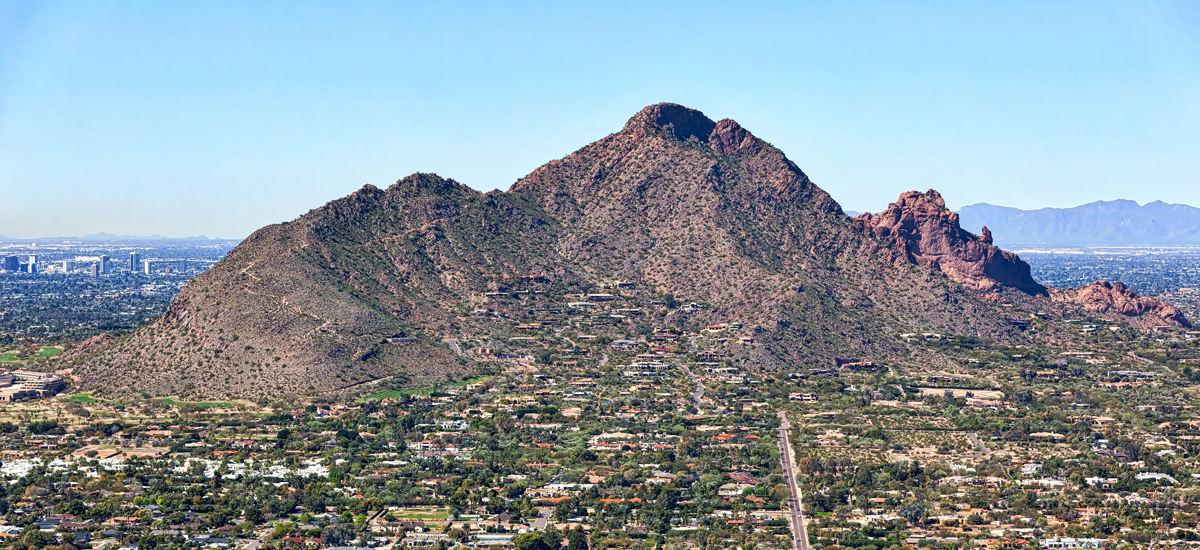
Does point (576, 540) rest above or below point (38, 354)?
below

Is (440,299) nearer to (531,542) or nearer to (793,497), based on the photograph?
(793,497)

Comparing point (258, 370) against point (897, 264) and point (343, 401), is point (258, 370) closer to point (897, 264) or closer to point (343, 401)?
point (343, 401)

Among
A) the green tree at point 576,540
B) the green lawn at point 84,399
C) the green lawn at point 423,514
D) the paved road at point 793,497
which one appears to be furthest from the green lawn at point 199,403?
the green tree at point 576,540

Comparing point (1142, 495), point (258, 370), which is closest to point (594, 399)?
point (258, 370)

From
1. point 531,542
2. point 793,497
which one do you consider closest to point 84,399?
point 531,542

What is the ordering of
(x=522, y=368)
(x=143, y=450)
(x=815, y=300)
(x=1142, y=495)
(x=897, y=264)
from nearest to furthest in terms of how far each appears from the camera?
(x=1142, y=495)
(x=143, y=450)
(x=522, y=368)
(x=815, y=300)
(x=897, y=264)

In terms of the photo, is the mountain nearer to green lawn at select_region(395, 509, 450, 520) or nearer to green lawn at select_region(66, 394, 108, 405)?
green lawn at select_region(66, 394, 108, 405)

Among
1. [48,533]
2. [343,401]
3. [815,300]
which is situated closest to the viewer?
[48,533]

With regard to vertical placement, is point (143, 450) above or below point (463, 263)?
below

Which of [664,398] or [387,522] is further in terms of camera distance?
[664,398]
